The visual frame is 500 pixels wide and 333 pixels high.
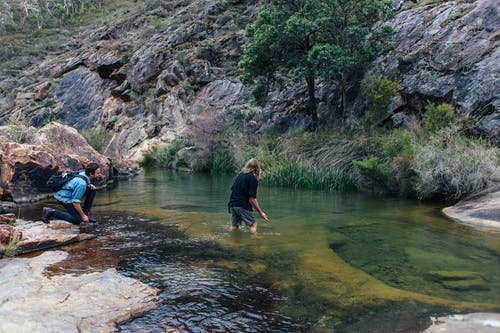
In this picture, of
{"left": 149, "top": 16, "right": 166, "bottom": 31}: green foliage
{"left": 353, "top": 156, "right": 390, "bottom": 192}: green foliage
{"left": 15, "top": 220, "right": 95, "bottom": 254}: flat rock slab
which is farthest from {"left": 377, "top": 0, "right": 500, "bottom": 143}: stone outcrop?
{"left": 149, "top": 16, "right": 166, "bottom": 31}: green foliage

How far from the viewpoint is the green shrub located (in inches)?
469

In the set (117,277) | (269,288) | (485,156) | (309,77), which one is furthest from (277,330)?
(309,77)

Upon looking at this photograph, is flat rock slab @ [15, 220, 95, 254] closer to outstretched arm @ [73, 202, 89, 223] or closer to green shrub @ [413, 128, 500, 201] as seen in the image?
Result: outstretched arm @ [73, 202, 89, 223]

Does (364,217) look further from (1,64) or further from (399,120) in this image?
(1,64)

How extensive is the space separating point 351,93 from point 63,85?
1481 inches

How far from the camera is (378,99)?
18297 mm

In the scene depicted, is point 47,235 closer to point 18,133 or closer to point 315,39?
point 18,133

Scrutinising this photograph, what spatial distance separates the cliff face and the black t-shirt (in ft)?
35.5

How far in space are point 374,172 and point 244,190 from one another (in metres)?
7.26

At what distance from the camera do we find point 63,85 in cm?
4866

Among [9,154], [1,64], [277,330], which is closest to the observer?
[277,330]

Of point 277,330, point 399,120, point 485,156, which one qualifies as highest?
point 399,120

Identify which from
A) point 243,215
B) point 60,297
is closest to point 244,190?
point 243,215

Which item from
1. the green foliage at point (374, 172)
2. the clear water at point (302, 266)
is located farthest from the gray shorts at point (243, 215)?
the green foliage at point (374, 172)
